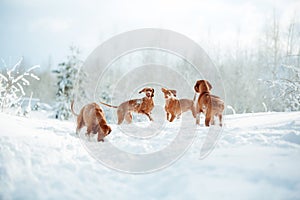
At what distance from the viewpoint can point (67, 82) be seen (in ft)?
44.5

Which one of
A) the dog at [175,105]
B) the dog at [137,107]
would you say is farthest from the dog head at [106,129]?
the dog at [175,105]

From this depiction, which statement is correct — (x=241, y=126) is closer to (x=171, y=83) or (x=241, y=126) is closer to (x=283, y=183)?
(x=283, y=183)

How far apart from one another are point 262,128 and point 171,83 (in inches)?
83.6

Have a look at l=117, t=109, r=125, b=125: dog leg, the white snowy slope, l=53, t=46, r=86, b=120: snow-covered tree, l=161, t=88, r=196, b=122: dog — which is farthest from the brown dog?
l=53, t=46, r=86, b=120: snow-covered tree

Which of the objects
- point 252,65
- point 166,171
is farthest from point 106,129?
point 252,65

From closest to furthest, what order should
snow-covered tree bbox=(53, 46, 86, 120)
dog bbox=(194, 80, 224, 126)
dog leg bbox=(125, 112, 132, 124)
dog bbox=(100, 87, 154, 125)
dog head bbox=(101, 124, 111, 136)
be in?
dog head bbox=(101, 124, 111, 136) < dog bbox=(194, 80, 224, 126) < dog bbox=(100, 87, 154, 125) < dog leg bbox=(125, 112, 132, 124) < snow-covered tree bbox=(53, 46, 86, 120)

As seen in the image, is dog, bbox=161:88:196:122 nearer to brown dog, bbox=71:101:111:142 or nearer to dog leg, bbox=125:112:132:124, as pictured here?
dog leg, bbox=125:112:132:124

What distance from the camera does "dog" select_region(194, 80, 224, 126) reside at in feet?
11.3

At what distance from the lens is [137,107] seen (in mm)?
3844

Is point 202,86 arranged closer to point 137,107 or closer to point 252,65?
point 137,107

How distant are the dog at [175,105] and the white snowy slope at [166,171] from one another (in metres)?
0.64

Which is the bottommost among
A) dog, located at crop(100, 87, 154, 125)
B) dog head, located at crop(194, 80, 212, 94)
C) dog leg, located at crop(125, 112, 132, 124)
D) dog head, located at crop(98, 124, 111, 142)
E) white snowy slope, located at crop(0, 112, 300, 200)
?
white snowy slope, located at crop(0, 112, 300, 200)

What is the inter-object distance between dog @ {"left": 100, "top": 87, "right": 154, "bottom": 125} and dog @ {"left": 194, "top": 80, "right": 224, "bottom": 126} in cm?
74

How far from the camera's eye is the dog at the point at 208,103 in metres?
3.44
